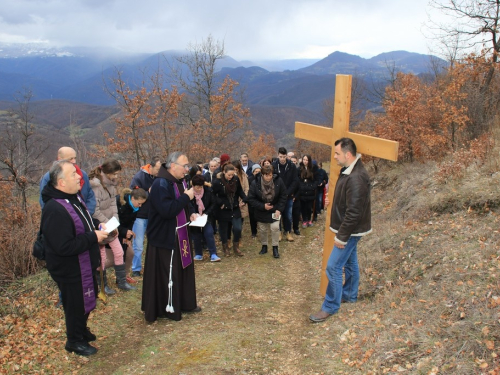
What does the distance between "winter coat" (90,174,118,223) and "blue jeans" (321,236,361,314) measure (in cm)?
350

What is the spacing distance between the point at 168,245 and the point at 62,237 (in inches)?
55.7

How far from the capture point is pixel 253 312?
526 cm

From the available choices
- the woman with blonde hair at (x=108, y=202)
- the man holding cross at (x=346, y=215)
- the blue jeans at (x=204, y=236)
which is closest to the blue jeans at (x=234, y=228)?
the blue jeans at (x=204, y=236)

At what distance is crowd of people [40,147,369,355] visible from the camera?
380 cm

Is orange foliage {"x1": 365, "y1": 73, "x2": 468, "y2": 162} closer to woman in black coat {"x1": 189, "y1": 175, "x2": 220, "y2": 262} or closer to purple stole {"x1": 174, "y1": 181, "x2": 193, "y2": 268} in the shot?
woman in black coat {"x1": 189, "y1": 175, "x2": 220, "y2": 262}

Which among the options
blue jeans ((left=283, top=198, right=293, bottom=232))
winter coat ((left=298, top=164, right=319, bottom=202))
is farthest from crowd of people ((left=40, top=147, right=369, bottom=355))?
winter coat ((left=298, top=164, right=319, bottom=202))

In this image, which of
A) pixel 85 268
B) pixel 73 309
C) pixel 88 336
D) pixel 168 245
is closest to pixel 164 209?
pixel 168 245

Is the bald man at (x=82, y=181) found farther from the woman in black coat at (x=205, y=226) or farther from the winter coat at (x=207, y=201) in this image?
the winter coat at (x=207, y=201)

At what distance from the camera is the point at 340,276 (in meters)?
4.56

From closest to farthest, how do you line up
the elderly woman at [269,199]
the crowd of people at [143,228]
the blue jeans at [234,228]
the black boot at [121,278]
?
1. the crowd of people at [143,228]
2. the black boot at [121,278]
3. the elderly woman at [269,199]
4. the blue jeans at [234,228]

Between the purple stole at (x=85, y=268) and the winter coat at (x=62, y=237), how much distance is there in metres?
0.04

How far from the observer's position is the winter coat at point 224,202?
771 cm

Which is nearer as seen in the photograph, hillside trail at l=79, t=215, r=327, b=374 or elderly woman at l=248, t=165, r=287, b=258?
hillside trail at l=79, t=215, r=327, b=374

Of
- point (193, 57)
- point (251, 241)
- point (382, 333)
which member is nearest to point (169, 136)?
point (193, 57)
